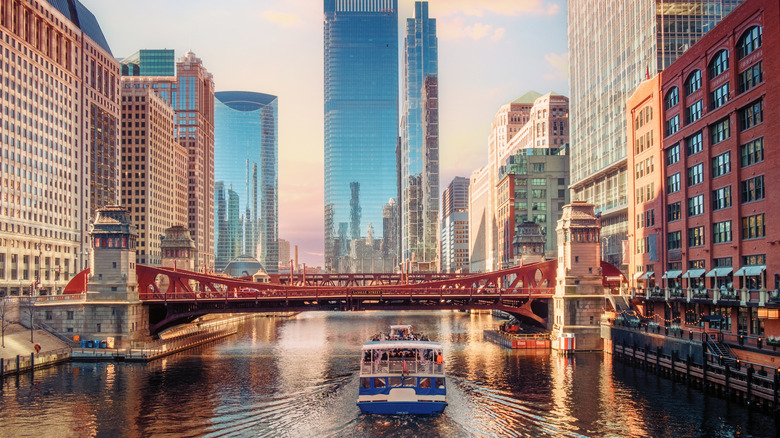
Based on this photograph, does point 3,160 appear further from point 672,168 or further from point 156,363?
point 672,168

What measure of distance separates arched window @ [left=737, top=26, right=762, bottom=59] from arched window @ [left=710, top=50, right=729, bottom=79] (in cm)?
275

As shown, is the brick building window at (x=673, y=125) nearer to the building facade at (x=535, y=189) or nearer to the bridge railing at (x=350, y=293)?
the bridge railing at (x=350, y=293)

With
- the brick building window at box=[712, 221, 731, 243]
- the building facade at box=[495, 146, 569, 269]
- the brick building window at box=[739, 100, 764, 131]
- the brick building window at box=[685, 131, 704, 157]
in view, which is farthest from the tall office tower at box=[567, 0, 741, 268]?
the brick building window at box=[739, 100, 764, 131]

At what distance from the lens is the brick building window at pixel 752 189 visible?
67562 mm

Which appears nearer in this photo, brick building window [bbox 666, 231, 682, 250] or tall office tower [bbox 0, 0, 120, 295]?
brick building window [bbox 666, 231, 682, 250]

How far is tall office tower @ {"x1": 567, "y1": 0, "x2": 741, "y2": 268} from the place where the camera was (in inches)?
4252

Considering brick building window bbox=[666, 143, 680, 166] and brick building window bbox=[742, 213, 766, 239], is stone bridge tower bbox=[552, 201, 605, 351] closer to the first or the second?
brick building window bbox=[666, 143, 680, 166]

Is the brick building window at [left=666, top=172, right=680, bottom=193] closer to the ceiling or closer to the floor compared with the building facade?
closer to the floor

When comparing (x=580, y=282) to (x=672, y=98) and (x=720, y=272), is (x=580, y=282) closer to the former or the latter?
(x=720, y=272)

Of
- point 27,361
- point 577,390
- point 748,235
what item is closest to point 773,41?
point 748,235

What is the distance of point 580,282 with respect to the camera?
308 feet

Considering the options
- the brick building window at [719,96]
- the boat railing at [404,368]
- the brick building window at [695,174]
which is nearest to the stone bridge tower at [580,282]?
the brick building window at [695,174]

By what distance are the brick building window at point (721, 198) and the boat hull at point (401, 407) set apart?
134ft

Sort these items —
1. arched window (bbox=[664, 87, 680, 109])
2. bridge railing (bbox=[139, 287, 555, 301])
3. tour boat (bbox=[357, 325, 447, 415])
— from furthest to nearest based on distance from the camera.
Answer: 1. bridge railing (bbox=[139, 287, 555, 301])
2. arched window (bbox=[664, 87, 680, 109])
3. tour boat (bbox=[357, 325, 447, 415])
